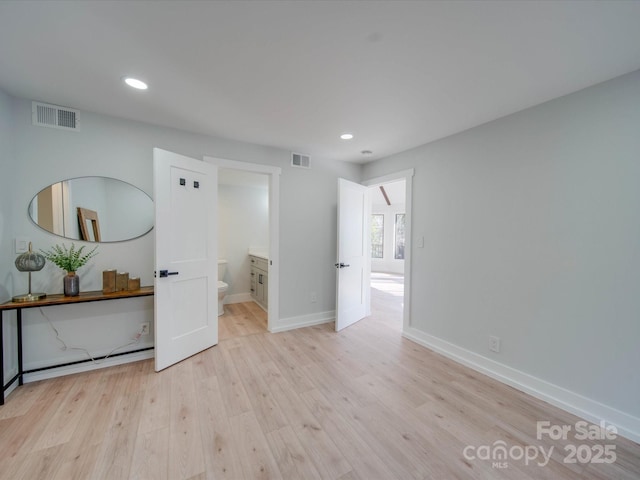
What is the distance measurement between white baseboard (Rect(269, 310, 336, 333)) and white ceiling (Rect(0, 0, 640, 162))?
2.54m

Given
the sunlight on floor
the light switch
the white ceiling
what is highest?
the white ceiling

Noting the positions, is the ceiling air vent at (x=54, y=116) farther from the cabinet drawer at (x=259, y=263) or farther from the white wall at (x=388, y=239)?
the white wall at (x=388, y=239)

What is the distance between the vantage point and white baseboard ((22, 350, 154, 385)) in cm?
223

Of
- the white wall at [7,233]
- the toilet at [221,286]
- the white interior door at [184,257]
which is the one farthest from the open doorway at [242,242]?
the white wall at [7,233]

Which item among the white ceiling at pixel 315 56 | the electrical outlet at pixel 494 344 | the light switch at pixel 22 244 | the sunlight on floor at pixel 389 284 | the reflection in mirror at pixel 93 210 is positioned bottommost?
the sunlight on floor at pixel 389 284

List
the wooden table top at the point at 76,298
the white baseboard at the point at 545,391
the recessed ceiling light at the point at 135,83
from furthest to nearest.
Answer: the wooden table top at the point at 76,298, the recessed ceiling light at the point at 135,83, the white baseboard at the point at 545,391

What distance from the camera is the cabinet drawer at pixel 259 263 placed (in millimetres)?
4150

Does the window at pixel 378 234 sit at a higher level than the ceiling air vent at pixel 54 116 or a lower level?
lower

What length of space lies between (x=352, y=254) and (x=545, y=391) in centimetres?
234

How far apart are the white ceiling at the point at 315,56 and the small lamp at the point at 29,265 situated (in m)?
1.33

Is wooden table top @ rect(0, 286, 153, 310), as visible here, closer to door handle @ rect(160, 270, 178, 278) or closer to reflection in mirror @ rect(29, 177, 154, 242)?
door handle @ rect(160, 270, 178, 278)

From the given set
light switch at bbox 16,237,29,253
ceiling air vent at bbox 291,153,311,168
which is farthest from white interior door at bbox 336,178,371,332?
light switch at bbox 16,237,29,253

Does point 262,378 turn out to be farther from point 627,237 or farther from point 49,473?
point 627,237


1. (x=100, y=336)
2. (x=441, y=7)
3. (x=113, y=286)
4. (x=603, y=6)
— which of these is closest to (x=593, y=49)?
(x=603, y=6)
